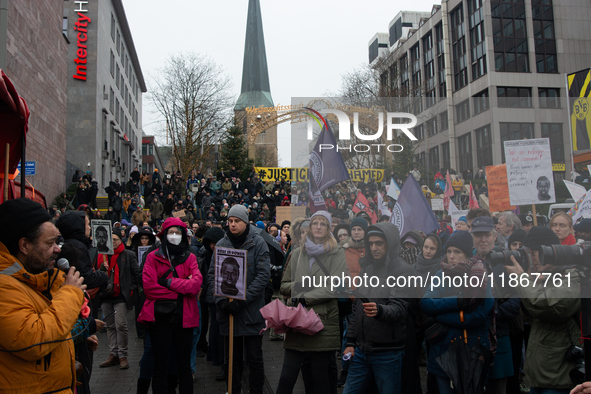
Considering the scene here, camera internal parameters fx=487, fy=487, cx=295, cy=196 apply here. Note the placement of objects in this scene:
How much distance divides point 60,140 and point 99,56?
39.3 ft

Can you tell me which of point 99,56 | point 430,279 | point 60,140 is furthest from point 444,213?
point 99,56

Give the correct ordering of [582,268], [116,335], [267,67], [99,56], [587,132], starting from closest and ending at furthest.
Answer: [582,268]
[587,132]
[116,335]
[99,56]
[267,67]

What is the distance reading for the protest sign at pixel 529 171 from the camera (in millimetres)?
4207

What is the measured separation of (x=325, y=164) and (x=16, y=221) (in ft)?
9.83

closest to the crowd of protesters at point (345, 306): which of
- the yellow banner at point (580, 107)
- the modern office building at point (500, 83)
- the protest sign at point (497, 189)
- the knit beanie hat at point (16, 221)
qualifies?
the knit beanie hat at point (16, 221)

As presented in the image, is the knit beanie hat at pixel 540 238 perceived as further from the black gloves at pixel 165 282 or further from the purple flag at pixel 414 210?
the black gloves at pixel 165 282

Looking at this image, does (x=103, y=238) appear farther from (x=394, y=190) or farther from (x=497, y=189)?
(x=497, y=189)

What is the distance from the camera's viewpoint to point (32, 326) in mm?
2430

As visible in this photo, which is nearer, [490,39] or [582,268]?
[582,268]

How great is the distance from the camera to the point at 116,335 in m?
6.98

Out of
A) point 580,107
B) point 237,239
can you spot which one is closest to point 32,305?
point 237,239

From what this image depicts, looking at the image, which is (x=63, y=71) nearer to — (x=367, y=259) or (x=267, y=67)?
(x=367, y=259)

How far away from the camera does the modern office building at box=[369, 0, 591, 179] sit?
4.01 meters

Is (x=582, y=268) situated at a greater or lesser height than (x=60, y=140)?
lesser
